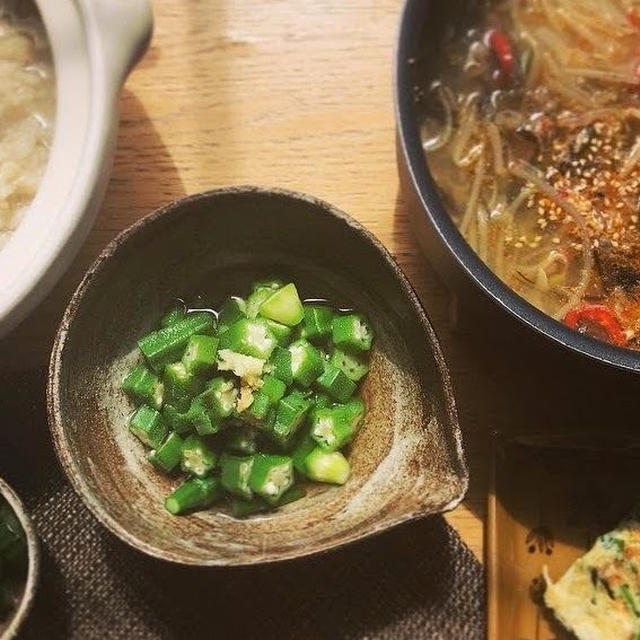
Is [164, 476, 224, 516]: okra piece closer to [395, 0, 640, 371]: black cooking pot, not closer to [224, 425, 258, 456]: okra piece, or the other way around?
[224, 425, 258, 456]: okra piece

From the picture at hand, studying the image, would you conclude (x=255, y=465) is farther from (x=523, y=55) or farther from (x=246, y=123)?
(x=523, y=55)

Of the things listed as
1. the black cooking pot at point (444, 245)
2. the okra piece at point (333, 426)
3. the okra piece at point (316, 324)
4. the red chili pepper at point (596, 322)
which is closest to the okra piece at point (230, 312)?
the okra piece at point (316, 324)


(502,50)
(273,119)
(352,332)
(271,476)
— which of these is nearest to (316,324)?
(352,332)

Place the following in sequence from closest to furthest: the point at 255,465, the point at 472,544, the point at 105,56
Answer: the point at 105,56
the point at 255,465
the point at 472,544

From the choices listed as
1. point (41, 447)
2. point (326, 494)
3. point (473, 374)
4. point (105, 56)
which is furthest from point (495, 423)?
point (105, 56)

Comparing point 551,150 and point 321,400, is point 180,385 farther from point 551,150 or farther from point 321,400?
point 551,150

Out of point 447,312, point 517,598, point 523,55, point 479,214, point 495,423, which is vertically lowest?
point 517,598

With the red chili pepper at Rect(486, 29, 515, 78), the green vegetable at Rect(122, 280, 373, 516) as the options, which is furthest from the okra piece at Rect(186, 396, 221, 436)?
the red chili pepper at Rect(486, 29, 515, 78)

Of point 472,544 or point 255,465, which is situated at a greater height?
point 255,465
